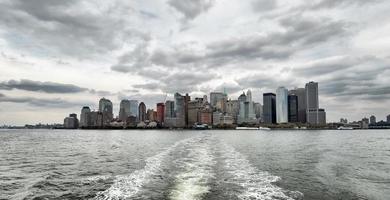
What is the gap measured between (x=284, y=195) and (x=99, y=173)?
58.5 feet

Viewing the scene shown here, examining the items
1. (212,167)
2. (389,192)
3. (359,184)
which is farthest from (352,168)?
(212,167)

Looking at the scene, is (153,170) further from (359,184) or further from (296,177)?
(359,184)

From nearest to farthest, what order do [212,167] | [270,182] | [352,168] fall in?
[270,182] → [212,167] → [352,168]

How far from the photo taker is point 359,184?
28.0 metres

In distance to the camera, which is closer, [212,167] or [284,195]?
[284,195]

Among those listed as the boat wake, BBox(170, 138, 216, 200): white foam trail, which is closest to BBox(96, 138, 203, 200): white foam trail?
the boat wake

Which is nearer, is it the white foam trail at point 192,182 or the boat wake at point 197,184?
the white foam trail at point 192,182

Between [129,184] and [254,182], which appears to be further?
[254,182]

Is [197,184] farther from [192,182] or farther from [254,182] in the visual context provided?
[254,182]

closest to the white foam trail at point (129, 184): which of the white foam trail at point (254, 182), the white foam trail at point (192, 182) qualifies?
the white foam trail at point (192, 182)

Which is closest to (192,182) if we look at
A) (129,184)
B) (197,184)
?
(197,184)

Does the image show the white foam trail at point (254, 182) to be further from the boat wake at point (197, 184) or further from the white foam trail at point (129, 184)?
the white foam trail at point (129, 184)

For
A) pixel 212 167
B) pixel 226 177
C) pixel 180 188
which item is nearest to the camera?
pixel 180 188

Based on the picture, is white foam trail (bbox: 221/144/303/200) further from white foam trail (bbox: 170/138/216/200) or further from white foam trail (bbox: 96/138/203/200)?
white foam trail (bbox: 96/138/203/200)
